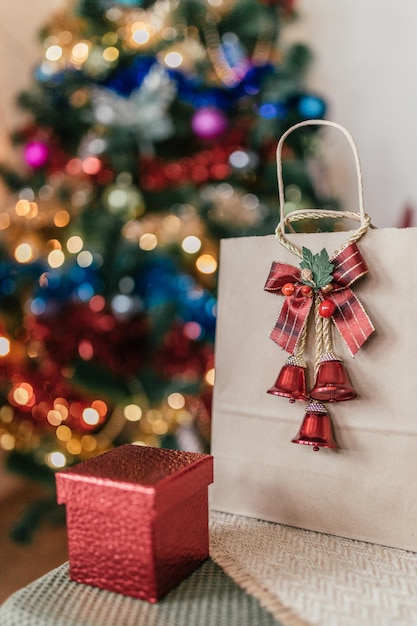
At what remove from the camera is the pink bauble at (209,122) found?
129cm

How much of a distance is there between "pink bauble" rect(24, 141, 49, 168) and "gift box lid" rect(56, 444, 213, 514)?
1.08 meters

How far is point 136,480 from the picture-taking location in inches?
19.2

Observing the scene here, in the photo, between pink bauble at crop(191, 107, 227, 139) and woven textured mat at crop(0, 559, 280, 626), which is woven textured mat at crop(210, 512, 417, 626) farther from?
pink bauble at crop(191, 107, 227, 139)

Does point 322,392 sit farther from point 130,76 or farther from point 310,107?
point 130,76

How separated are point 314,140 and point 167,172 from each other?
14.0 inches

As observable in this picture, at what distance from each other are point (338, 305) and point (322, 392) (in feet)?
0.32

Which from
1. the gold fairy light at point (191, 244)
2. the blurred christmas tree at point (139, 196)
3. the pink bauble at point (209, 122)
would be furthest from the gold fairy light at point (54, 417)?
the pink bauble at point (209, 122)

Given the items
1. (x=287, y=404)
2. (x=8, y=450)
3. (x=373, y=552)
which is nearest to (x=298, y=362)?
(x=287, y=404)

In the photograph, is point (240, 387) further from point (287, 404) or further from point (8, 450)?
point (8, 450)

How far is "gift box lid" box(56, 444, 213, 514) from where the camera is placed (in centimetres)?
48

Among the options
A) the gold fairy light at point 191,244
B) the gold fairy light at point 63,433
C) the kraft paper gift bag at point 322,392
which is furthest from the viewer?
the gold fairy light at point 63,433

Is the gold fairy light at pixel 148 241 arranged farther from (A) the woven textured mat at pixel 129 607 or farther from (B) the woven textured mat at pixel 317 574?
(A) the woven textured mat at pixel 129 607

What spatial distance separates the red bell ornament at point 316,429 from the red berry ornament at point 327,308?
100mm

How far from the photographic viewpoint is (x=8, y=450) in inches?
60.9
